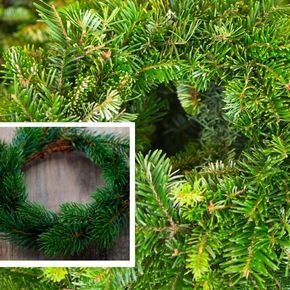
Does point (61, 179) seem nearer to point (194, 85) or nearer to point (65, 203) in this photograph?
point (65, 203)

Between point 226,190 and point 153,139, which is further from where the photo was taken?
point 153,139

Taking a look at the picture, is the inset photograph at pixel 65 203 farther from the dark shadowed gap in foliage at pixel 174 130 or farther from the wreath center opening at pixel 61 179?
the dark shadowed gap in foliage at pixel 174 130

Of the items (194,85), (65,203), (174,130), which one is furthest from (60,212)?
(174,130)

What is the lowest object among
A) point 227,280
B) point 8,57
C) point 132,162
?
point 227,280

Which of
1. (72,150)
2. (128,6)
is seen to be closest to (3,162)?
(72,150)

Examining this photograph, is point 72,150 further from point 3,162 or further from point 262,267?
point 262,267
